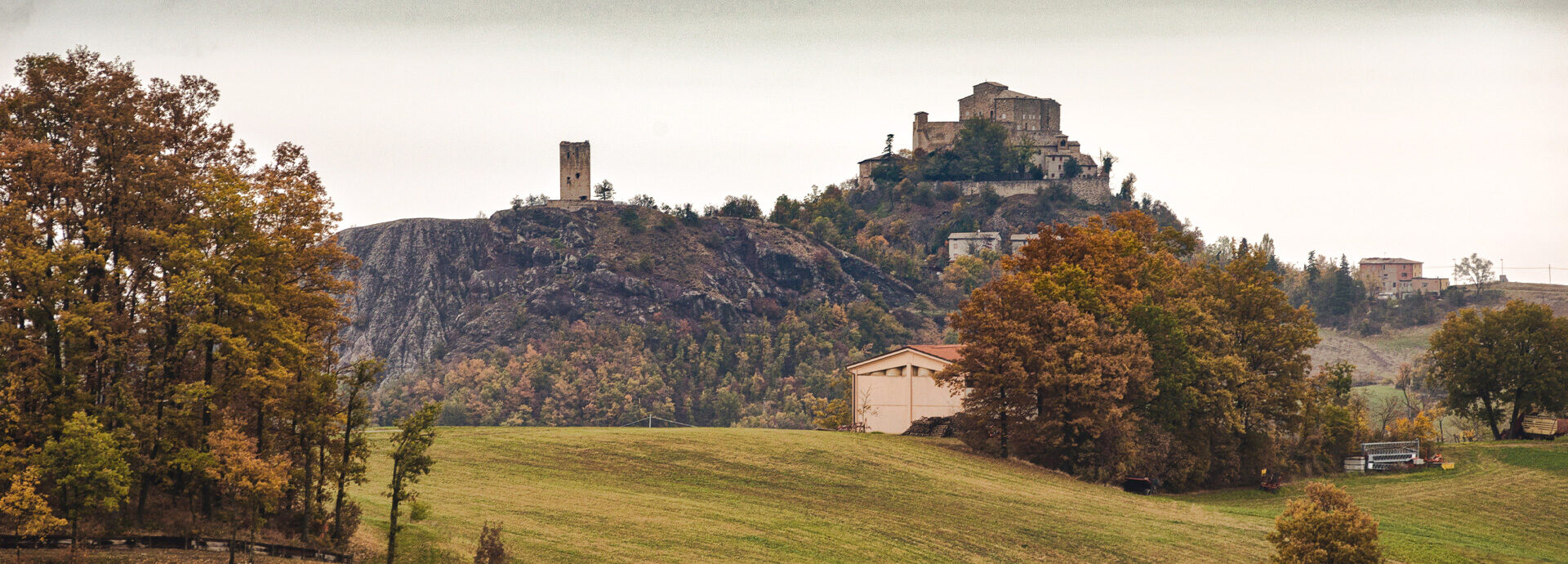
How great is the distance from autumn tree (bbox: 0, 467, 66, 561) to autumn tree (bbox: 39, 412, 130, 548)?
14.7 inches

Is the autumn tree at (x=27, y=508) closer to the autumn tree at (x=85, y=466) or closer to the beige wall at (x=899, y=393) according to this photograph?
the autumn tree at (x=85, y=466)

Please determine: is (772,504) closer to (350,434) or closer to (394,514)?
(350,434)

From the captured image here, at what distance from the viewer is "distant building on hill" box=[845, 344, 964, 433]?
62.9 metres

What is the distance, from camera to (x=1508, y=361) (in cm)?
7206

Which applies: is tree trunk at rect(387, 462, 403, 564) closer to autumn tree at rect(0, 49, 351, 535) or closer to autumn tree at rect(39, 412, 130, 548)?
autumn tree at rect(0, 49, 351, 535)

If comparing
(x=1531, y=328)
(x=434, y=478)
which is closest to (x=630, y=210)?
(x=1531, y=328)

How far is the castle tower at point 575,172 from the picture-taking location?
188125 millimetres

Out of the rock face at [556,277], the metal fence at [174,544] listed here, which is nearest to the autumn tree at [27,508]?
the metal fence at [174,544]

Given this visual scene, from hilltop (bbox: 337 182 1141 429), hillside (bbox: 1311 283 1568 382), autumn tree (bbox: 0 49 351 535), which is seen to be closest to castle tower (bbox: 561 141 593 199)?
hilltop (bbox: 337 182 1141 429)

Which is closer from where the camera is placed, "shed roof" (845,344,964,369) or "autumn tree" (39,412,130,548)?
"autumn tree" (39,412,130,548)

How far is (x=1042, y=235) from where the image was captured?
196 ft

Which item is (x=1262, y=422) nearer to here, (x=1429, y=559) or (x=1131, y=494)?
(x=1131, y=494)

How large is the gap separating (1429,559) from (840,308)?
141 m

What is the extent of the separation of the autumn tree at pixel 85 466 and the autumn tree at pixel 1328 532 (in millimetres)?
27265
